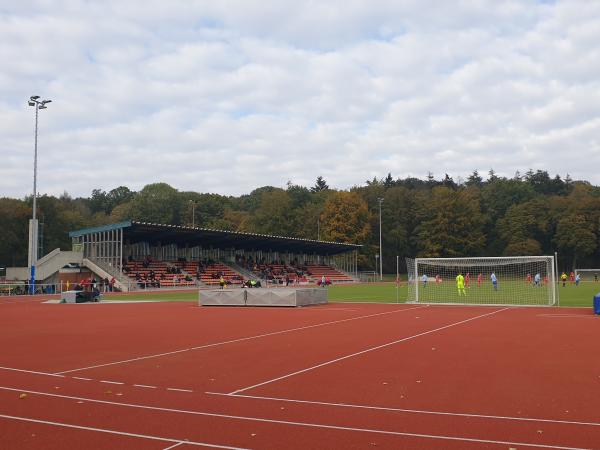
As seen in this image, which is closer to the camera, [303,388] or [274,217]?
[303,388]

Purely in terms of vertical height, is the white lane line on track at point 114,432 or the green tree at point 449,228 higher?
the green tree at point 449,228

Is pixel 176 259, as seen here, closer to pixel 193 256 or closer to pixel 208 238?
pixel 193 256

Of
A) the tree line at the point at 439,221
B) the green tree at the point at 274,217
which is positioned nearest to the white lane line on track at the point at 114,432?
the tree line at the point at 439,221

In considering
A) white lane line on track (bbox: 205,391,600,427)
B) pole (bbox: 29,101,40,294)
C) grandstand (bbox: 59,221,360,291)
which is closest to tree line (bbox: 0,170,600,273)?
grandstand (bbox: 59,221,360,291)

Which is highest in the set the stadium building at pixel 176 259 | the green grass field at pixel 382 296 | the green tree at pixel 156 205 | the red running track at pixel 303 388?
the green tree at pixel 156 205

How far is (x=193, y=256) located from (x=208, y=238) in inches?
181

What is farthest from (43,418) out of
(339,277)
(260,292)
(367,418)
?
(339,277)

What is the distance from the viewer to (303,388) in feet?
31.3

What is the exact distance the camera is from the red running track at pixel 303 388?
6.80 m

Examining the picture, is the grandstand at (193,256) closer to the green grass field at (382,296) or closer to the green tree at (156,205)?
the green grass field at (382,296)

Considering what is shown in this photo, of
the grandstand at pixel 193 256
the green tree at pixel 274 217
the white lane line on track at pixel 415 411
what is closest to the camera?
the white lane line on track at pixel 415 411

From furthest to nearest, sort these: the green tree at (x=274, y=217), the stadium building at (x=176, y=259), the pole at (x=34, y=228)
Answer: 1. the green tree at (x=274, y=217)
2. the stadium building at (x=176, y=259)
3. the pole at (x=34, y=228)

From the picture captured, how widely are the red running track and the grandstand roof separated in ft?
127

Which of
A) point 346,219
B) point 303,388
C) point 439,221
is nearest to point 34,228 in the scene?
point 303,388
